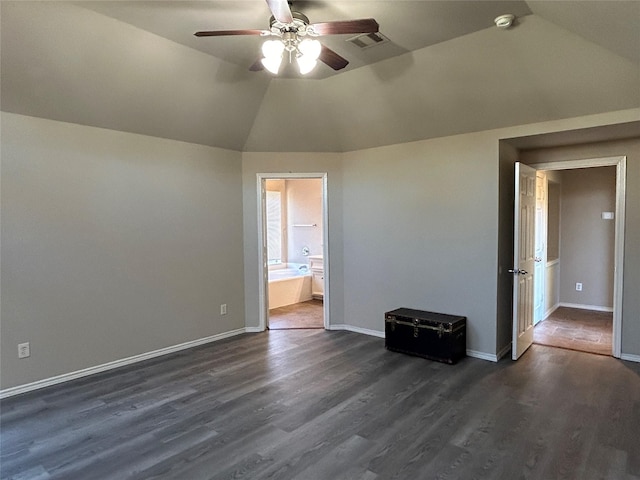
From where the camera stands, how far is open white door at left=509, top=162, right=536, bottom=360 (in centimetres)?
407

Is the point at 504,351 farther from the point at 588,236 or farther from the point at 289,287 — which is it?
the point at 289,287

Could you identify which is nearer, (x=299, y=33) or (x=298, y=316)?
(x=299, y=33)

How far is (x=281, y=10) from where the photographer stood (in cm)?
214

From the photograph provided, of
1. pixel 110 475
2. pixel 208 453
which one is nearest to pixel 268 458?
pixel 208 453

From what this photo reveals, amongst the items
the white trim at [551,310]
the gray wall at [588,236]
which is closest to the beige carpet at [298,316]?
the white trim at [551,310]

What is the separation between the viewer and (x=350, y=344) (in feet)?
15.6

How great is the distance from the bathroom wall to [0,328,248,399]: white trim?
317 centimetres

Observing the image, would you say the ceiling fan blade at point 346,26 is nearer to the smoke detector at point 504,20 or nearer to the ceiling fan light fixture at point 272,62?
the ceiling fan light fixture at point 272,62

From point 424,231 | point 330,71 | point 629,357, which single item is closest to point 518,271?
point 424,231

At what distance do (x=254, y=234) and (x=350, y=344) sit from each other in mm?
1891

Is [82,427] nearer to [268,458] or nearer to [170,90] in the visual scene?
[268,458]

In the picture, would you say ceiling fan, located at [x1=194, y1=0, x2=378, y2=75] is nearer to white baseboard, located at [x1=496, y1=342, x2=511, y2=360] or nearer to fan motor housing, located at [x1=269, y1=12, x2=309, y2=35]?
fan motor housing, located at [x1=269, y1=12, x2=309, y2=35]

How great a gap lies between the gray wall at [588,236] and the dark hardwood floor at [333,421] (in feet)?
8.65

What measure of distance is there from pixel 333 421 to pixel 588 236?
556 cm
